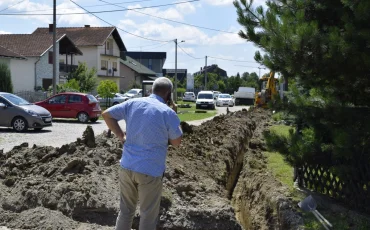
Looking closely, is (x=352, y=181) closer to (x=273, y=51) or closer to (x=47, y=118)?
(x=273, y=51)

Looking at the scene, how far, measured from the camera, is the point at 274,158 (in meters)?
13.4

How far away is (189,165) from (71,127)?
14581mm

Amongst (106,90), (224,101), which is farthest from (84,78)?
(224,101)

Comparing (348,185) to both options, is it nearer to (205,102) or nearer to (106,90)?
(106,90)

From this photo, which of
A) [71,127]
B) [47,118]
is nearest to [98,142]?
[47,118]

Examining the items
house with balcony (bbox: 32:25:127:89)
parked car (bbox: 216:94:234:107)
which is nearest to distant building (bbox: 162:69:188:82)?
house with balcony (bbox: 32:25:127:89)

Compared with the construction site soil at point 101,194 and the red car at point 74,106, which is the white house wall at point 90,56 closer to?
the red car at point 74,106

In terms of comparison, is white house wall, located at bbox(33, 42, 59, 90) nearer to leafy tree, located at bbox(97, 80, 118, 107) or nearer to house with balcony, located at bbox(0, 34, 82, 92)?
house with balcony, located at bbox(0, 34, 82, 92)

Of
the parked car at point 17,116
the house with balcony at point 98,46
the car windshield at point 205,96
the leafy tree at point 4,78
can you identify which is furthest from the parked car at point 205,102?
the parked car at point 17,116

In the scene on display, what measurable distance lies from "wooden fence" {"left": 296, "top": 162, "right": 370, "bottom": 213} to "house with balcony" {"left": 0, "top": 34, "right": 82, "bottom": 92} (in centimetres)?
3307

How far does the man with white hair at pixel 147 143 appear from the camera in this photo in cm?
532

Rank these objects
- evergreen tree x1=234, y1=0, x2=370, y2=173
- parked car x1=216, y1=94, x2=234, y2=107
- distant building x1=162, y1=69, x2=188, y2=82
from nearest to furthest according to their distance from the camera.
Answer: evergreen tree x1=234, y1=0, x2=370, y2=173 < parked car x1=216, y1=94, x2=234, y2=107 < distant building x1=162, y1=69, x2=188, y2=82

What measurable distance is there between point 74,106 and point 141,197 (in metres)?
21.6

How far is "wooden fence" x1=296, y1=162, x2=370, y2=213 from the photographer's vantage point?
7305 mm
